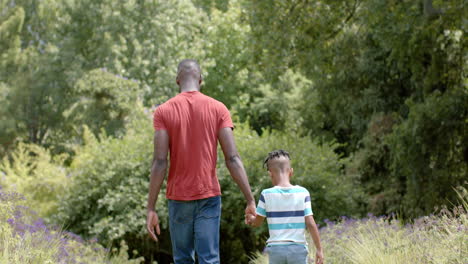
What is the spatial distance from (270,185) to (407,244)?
5.19 m

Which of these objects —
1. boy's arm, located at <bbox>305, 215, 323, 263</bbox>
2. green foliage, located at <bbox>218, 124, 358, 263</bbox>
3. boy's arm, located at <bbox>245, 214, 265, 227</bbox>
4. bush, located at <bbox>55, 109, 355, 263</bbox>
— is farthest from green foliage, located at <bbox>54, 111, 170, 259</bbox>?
boy's arm, located at <bbox>305, 215, 323, 263</bbox>

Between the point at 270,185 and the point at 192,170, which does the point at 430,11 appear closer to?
the point at 270,185

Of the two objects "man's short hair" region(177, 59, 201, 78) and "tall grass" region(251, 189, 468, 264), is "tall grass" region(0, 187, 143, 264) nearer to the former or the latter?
"man's short hair" region(177, 59, 201, 78)

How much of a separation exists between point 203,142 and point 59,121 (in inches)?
1054

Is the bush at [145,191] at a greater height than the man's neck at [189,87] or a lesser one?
lesser

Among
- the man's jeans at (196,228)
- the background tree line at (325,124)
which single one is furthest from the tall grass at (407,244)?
A: the background tree line at (325,124)

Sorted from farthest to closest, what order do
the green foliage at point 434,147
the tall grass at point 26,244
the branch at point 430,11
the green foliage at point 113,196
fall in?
the green foliage at point 113,196 < the green foliage at point 434,147 < the branch at point 430,11 < the tall grass at point 26,244

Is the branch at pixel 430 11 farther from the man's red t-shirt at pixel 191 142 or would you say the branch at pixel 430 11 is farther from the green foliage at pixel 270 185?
the man's red t-shirt at pixel 191 142

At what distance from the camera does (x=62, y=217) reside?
11.4 metres

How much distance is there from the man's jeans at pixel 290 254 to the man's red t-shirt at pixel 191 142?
58 centimetres

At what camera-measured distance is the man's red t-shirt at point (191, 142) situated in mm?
4609

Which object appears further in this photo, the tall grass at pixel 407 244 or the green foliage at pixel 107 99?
the green foliage at pixel 107 99

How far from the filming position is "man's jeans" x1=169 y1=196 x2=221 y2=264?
4602 mm

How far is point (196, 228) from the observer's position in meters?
4.61
